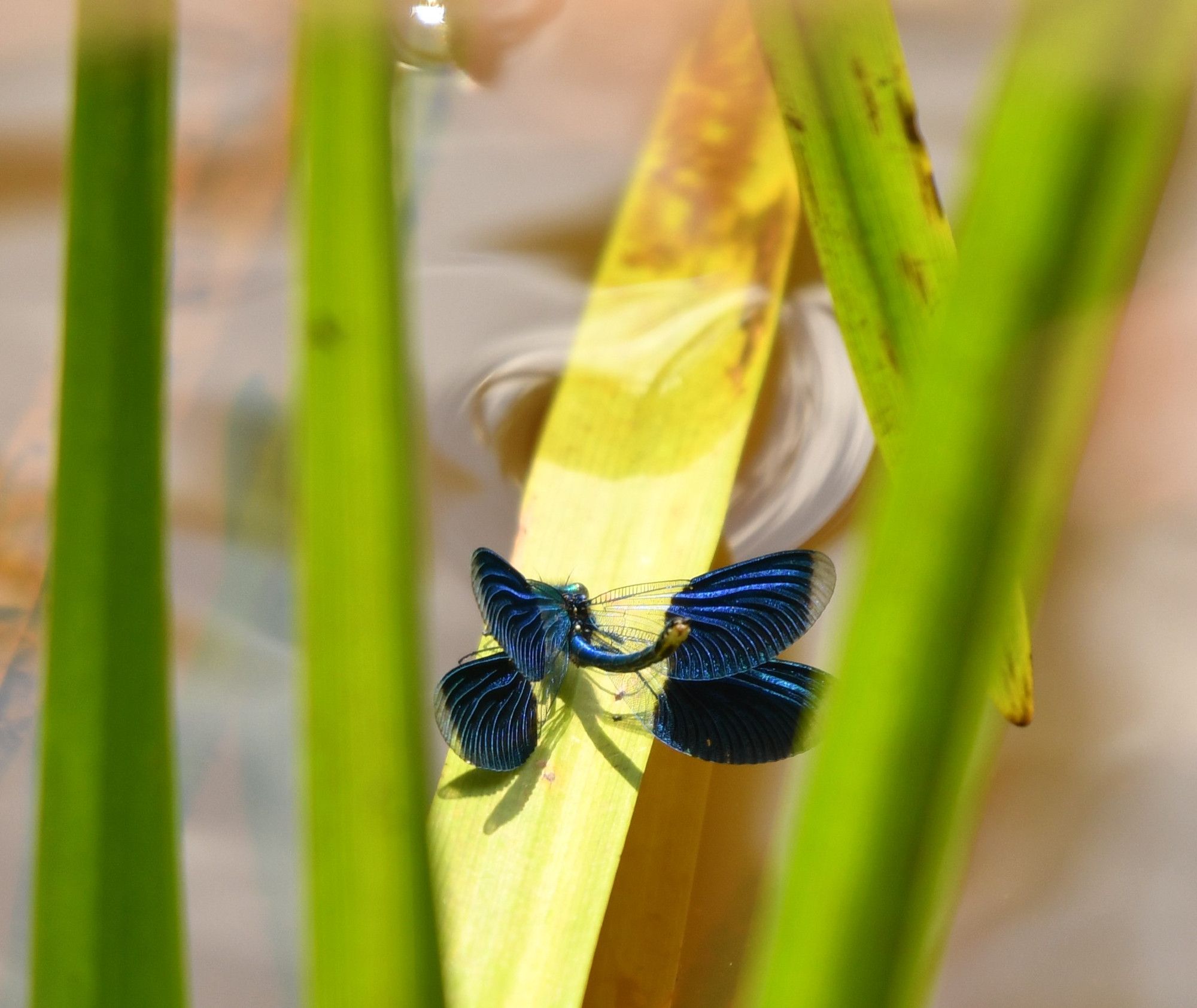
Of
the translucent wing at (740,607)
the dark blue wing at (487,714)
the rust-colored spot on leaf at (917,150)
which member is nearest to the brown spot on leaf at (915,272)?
the rust-colored spot on leaf at (917,150)

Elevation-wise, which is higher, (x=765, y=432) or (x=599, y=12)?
(x=599, y=12)

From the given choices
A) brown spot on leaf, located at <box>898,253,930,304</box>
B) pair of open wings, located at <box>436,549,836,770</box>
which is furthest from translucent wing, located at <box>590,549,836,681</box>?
brown spot on leaf, located at <box>898,253,930,304</box>

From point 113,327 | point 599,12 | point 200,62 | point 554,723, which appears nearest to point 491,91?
point 599,12

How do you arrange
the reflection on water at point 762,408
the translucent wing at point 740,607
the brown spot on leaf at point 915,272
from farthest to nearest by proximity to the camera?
the reflection on water at point 762,408 < the translucent wing at point 740,607 < the brown spot on leaf at point 915,272

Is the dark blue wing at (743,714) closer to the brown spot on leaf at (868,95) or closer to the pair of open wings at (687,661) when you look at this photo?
the pair of open wings at (687,661)

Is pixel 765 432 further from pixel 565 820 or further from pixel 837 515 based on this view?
pixel 565 820

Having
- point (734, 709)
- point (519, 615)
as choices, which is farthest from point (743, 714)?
point (519, 615)

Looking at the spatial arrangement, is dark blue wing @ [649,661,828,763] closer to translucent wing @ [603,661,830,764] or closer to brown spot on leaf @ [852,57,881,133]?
translucent wing @ [603,661,830,764]

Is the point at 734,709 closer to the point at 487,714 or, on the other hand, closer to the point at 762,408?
the point at 487,714
